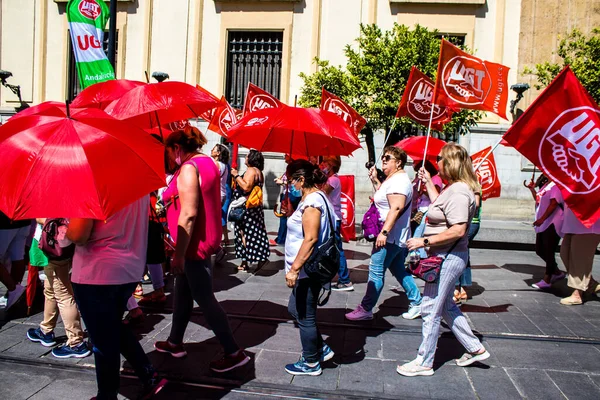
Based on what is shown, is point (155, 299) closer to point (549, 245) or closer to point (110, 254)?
point (110, 254)

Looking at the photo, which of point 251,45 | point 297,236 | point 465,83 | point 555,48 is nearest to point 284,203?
point 465,83

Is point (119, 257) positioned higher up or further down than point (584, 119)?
further down

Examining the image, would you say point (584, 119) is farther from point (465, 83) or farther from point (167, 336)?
point (167, 336)

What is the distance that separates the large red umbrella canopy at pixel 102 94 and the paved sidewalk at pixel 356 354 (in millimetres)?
2170

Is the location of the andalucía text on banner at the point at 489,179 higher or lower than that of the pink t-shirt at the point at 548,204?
→ higher

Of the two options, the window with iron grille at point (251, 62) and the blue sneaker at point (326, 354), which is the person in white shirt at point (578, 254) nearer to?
the blue sneaker at point (326, 354)

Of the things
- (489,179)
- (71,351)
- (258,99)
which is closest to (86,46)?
(258,99)

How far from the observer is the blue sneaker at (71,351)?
448cm

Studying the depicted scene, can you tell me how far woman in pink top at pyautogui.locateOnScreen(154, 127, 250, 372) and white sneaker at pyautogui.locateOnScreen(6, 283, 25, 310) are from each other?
2.00m

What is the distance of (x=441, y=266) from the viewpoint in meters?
4.34

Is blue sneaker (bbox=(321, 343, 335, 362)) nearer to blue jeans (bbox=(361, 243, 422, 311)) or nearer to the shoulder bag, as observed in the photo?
the shoulder bag

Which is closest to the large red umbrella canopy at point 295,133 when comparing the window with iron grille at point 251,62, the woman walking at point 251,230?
the woman walking at point 251,230

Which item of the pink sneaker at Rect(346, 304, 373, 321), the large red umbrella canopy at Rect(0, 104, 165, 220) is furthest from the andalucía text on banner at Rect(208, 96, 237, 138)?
the large red umbrella canopy at Rect(0, 104, 165, 220)

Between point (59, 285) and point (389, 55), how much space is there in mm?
7608
